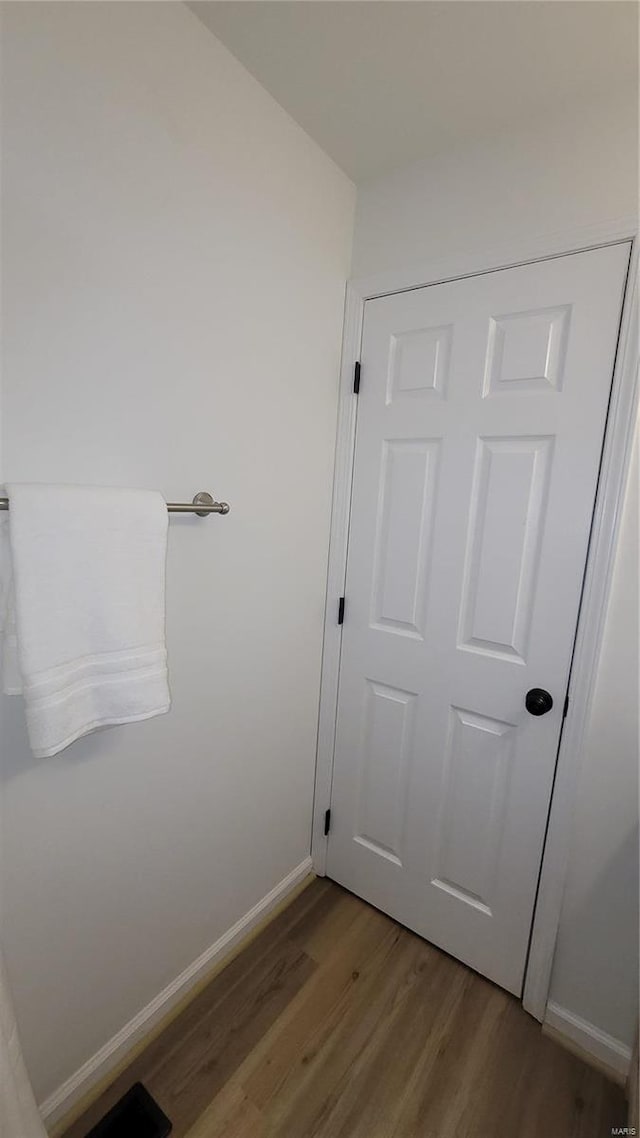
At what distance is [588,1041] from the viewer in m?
1.25

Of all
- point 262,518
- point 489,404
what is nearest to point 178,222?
point 262,518

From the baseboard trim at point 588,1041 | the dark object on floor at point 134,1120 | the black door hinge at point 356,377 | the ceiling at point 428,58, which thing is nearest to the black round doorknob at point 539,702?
the baseboard trim at point 588,1041

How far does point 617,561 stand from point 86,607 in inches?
45.4

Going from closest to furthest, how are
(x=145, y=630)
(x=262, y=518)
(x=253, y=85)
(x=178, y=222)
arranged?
(x=145, y=630)
(x=178, y=222)
(x=253, y=85)
(x=262, y=518)

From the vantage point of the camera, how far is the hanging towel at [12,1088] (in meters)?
0.68

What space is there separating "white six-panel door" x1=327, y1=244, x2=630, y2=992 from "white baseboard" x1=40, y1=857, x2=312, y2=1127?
0.39 metres

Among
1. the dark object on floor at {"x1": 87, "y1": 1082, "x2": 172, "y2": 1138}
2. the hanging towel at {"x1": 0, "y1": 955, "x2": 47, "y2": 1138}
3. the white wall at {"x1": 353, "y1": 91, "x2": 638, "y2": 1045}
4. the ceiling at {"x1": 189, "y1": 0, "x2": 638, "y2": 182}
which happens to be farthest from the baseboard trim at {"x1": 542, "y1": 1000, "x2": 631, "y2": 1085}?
the ceiling at {"x1": 189, "y1": 0, "x2": 638, "y2": 182}

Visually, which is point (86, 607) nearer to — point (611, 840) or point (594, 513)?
point (594, 513)

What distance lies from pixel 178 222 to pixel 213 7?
1.32 ft

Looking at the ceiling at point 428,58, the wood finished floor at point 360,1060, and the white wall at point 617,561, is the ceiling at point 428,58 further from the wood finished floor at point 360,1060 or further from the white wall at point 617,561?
the wood finished floor at point 360,1060

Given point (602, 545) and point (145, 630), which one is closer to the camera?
point (145, 630)

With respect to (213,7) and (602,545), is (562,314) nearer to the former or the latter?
(602,545)

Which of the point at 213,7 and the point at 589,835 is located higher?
the point at 213,7

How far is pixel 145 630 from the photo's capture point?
89cm
